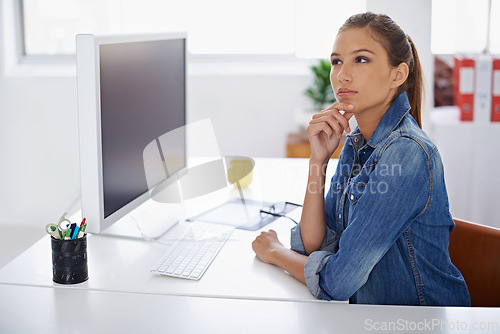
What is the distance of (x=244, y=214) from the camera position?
1.73m

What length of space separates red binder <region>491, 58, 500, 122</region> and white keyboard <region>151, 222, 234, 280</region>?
2.20m

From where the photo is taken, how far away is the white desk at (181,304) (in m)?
1.01

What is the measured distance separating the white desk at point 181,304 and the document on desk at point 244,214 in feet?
0.84

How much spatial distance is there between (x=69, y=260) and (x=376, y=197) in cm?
66

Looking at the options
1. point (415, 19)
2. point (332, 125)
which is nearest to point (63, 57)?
point (415, 19)

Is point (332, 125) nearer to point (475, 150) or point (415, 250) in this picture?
point (415, 250)

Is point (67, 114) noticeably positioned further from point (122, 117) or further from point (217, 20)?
point (122, 117)

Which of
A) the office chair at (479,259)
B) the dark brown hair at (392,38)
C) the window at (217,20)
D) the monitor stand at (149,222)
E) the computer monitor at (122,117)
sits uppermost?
the window at (217,20)

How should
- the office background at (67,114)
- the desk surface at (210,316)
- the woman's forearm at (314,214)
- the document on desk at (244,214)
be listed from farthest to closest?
the office background at (67,114), the document on desk at (244,214), the woman's forearm at (314,214), the desk surface at (210,316)

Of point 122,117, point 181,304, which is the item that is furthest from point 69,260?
point 122,117

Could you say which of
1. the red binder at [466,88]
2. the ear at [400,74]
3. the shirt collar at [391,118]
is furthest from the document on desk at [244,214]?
the red binder at [466,88]

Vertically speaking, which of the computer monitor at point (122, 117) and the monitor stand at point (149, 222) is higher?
the computer monitor at point (122, 117)

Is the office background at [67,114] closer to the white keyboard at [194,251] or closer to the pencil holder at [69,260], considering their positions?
the white keyboard at [194,251]

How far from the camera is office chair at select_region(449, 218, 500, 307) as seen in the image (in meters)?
1.39
